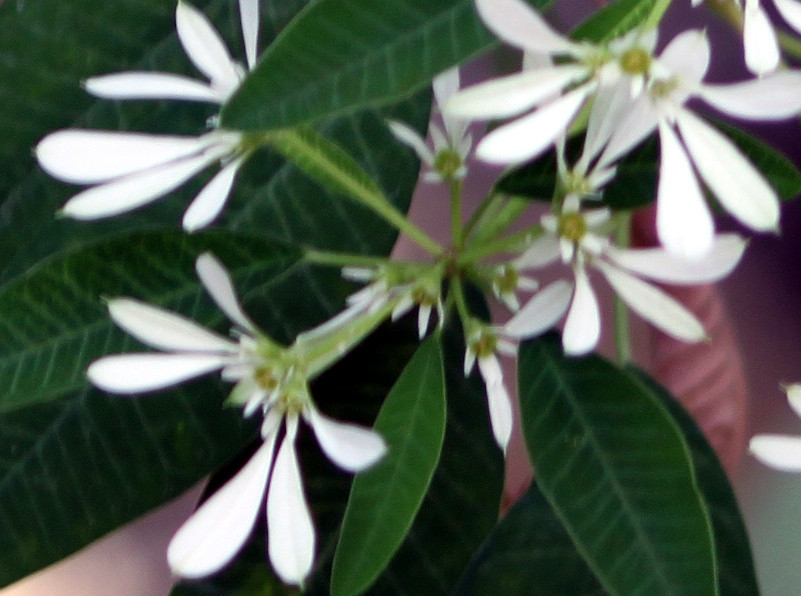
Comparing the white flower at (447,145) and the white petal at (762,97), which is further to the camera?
the white flower at (447,145)

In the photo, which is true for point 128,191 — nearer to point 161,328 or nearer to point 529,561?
point 161,328

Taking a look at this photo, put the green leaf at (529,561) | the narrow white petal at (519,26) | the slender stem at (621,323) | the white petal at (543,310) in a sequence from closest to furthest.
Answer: the narrow white petal at (519,26), the white petal at (543,310), the green leaf at (529,561), the slender stem at (621,323)

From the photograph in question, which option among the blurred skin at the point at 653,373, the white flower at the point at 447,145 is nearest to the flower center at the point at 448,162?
the white flower at the point at 447,145

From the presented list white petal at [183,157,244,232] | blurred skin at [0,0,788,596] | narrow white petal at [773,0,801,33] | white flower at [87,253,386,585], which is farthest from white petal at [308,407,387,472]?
blurred skin at [0,0,788,596]

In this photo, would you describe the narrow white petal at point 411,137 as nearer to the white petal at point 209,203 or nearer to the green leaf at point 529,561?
the white petal at point 209,203

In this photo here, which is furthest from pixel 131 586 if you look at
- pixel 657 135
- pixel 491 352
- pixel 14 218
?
pixel 657 135

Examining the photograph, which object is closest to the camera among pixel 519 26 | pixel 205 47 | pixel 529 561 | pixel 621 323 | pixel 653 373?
pixel 519 26

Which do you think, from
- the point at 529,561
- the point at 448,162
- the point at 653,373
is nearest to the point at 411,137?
the point at 448,162
